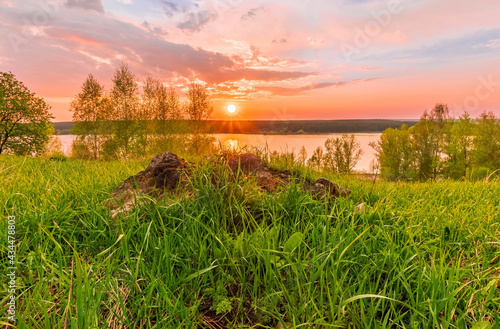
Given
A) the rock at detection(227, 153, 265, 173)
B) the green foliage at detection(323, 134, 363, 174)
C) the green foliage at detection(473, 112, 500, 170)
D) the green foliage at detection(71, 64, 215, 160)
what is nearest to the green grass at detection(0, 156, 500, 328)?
the rock at detection(227, 153, 265, 173)

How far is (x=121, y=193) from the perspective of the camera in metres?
3.38

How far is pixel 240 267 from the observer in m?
2.29

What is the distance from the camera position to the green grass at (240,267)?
187 cm

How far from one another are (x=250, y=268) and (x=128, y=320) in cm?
96

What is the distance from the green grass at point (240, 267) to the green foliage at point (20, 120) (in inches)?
1658

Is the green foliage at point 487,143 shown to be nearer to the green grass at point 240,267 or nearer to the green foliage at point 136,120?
the green foliage at point 136,120

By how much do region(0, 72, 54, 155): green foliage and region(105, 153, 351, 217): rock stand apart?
135 feet

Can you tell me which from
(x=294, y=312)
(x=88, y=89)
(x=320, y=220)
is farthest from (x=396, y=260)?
(x=88, y=89)

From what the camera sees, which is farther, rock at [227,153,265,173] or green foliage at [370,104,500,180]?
green foliage at [370,104,500,180]

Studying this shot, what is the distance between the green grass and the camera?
1868mm

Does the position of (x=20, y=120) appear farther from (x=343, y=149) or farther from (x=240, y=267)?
(x=343, y=149)

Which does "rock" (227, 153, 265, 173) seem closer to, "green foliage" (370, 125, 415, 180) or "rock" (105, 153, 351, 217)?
"rock" (105, 153, 351, 217)

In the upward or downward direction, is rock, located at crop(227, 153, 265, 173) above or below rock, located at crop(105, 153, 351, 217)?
above

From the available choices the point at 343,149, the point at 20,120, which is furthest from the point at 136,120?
the point at 343,149
